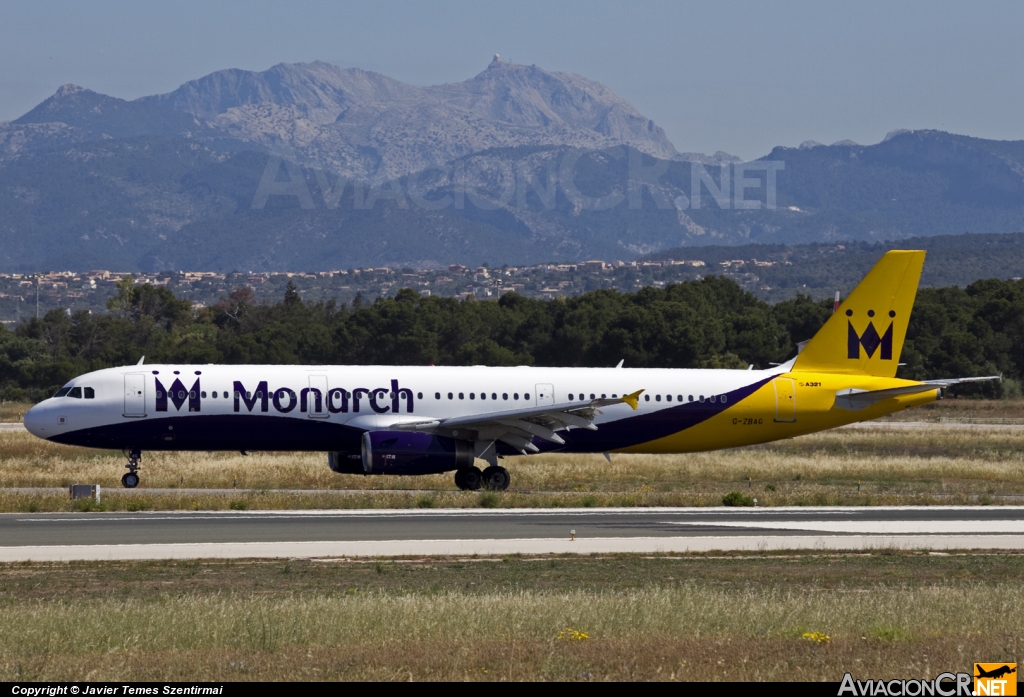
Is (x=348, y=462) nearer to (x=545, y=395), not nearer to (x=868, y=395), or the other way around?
(x=545, y=395)

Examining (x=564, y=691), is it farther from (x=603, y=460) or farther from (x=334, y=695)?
(x=603, y=460)

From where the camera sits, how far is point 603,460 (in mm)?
46781

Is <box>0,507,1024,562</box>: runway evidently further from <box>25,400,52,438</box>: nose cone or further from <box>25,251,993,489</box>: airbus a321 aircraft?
<box>25,400,52,438</box>: nose cone

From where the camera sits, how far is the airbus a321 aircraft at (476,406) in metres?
36.0

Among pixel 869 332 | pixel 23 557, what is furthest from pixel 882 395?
pixel 23 557

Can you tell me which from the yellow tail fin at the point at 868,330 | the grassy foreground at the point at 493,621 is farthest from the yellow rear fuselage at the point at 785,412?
the grassy foreground at the point at 493,621

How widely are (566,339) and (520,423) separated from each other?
5586cm

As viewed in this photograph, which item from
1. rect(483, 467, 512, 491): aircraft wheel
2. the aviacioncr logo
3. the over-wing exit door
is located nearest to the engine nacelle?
rect(483, 467, 512, 491): aircraft wheel

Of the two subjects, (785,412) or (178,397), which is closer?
(178,397)

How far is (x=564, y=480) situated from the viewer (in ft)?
137

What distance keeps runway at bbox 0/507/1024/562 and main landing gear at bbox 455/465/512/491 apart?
4.66 metres

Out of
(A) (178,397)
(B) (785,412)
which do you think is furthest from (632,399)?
(A) (178,397)

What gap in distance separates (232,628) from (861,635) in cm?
689

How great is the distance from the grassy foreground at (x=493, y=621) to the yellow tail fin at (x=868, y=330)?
60.9 feet
